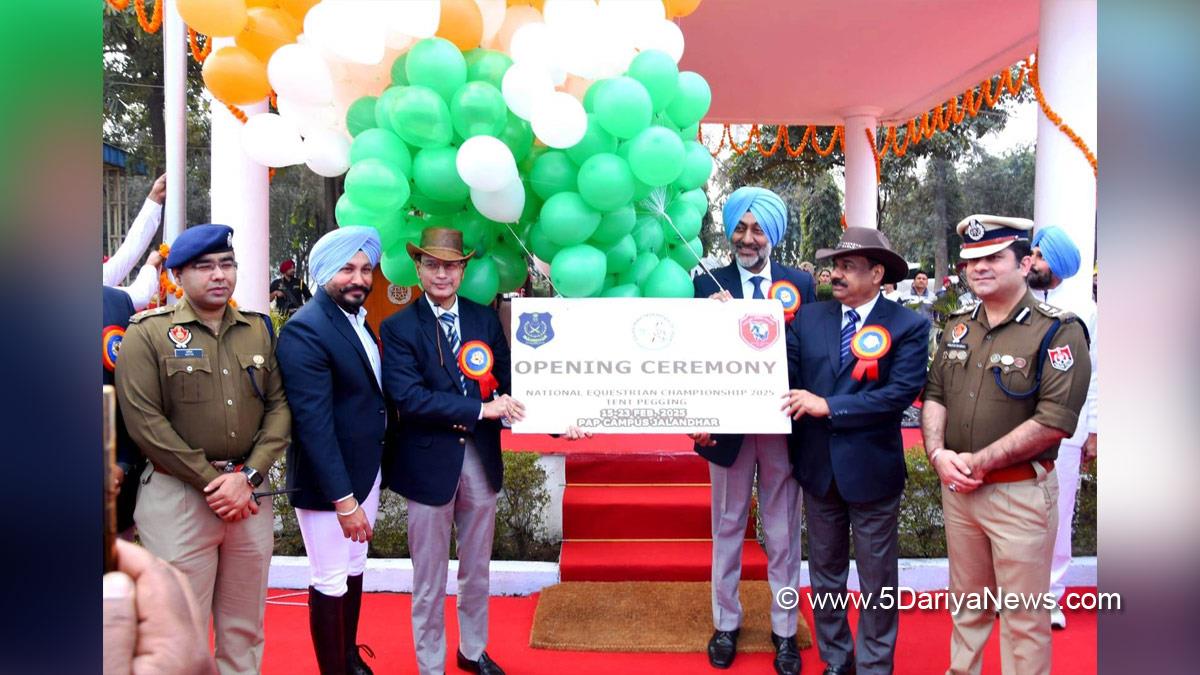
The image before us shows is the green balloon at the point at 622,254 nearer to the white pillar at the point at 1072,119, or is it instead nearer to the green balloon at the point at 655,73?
the green balloon at the point at 655,73

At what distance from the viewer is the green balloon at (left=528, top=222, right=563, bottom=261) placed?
3.39m

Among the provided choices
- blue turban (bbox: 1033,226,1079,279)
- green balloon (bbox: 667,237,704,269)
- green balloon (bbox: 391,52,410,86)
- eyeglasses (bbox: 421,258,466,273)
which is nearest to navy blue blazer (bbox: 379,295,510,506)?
eyeglasses (bbox: 421,258,466,273)

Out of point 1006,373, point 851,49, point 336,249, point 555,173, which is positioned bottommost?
point 1006,373

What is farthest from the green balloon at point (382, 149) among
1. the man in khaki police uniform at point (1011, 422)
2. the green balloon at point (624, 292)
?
the man in khaki police uniform at point (1011, 422)

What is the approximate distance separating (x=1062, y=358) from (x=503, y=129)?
7.40ft

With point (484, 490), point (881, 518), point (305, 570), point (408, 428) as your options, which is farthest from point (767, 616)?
point (305, 570)

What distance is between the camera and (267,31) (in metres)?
3.31

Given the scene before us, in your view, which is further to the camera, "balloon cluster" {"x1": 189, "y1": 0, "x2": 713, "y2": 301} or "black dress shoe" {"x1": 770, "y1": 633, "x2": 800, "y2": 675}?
"black dress shoe" {"x1": 770, "y1": 633, "x2": 800, "y2": 675}

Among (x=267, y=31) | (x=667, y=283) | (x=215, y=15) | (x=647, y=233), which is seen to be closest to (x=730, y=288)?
(x=667, y=283)

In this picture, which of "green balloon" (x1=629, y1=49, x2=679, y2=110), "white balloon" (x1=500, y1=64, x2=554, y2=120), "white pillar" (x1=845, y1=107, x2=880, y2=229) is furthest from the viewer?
"white pillar" (x1=845, y1=107, x2=880, y2=229)

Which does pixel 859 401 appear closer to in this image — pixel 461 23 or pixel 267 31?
pixel 461 23

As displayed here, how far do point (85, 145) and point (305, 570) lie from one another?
4.11 meters

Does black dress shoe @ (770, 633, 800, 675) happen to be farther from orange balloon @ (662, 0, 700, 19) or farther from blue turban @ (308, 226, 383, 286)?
orange balloon @ (662, 0, 700, 19)

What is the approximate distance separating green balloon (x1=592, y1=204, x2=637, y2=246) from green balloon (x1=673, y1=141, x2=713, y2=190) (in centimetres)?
29
